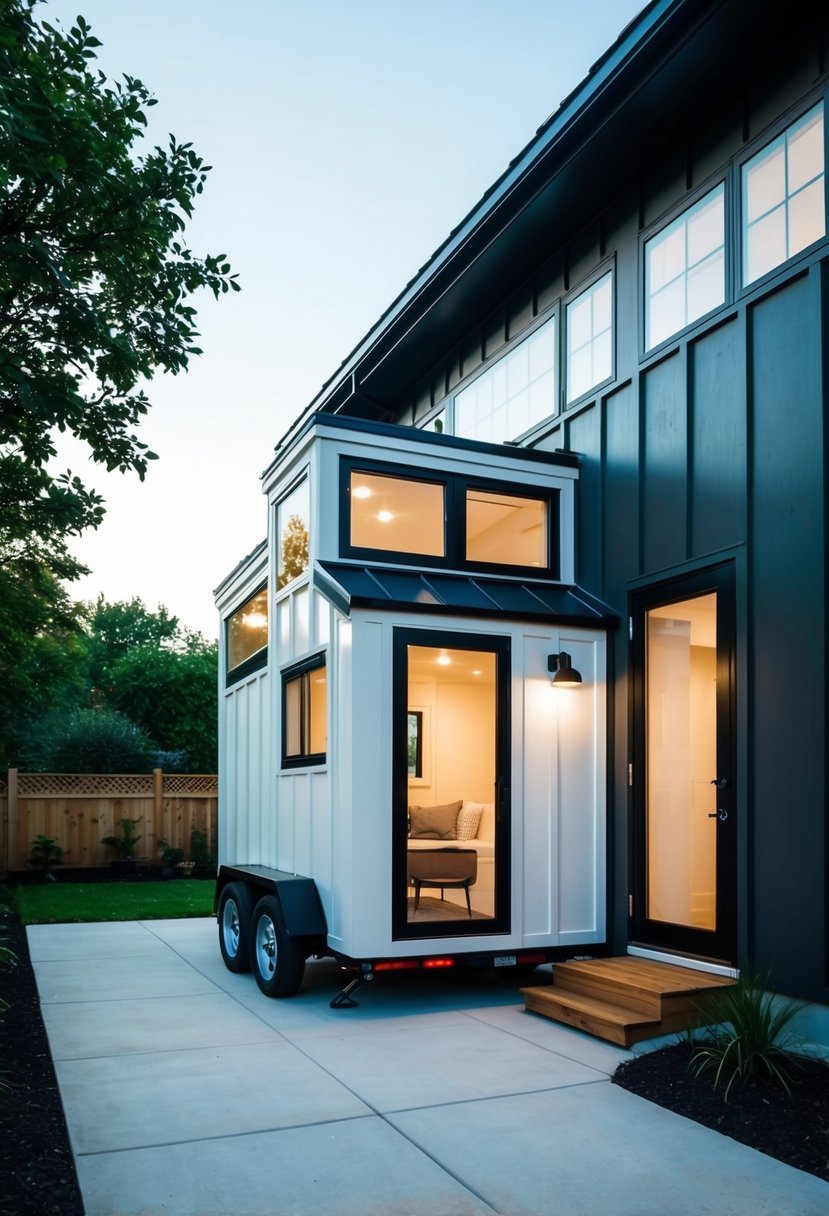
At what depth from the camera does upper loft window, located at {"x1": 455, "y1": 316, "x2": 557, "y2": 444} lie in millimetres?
9086

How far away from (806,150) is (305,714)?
203 inches

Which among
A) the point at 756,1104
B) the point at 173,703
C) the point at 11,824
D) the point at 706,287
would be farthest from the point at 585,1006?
the point at 173,703

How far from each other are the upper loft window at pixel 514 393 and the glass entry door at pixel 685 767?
2605 mm

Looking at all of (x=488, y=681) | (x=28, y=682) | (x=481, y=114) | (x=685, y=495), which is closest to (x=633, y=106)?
(x=685, y=495)

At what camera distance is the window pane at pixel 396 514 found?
7.49 m

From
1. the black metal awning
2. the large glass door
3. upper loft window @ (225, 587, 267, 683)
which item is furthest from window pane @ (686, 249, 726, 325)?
upper loft window @ (225, 587, 267, 683)

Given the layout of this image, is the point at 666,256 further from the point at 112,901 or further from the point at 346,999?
the point at 112,901

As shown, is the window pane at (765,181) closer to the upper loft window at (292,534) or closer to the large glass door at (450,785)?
the large glass door at (450,785)

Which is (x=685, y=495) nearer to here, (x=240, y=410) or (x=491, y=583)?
(x=491, y=583)

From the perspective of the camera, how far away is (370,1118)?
4426 millimetres

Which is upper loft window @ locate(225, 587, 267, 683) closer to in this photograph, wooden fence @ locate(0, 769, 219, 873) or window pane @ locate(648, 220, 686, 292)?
window pane @ locate(648, 220, 686, 292)

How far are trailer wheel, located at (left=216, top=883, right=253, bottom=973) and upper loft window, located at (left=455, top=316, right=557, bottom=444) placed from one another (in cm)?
489

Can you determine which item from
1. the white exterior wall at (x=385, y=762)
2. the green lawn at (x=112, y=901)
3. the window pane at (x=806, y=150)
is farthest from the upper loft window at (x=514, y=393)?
the green lawn at (x=112, y=901)

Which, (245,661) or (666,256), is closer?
(666,256)
